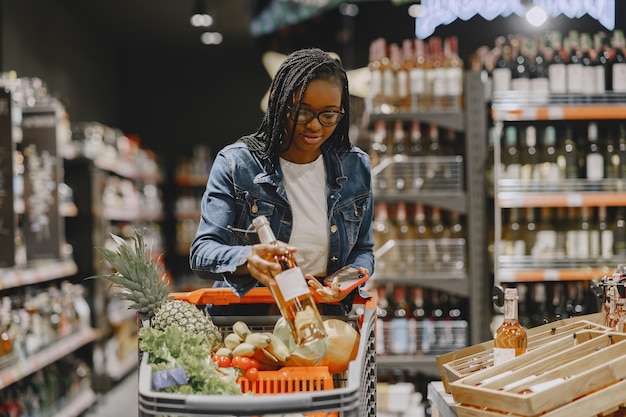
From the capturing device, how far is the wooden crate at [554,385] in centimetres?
127

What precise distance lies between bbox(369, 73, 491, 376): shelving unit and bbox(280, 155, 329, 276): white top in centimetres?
233

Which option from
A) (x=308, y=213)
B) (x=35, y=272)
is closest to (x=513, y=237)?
(x=35, y=272)

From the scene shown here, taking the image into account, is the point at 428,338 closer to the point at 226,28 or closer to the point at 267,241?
the point at 267,241

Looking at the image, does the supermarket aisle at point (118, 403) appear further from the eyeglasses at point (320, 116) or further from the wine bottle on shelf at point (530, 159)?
the eyeglasses at point (320, 116)

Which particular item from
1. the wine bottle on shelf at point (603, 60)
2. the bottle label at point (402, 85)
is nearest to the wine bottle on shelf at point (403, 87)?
the bottle label at point (402, 85)

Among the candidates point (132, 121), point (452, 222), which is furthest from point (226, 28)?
point (452, 222)

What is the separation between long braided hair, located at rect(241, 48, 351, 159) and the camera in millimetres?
1598

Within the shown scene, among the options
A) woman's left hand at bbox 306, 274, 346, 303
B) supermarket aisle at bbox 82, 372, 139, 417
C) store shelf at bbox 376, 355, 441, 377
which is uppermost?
woman's left hand at bbox 306, 274, 346, 303

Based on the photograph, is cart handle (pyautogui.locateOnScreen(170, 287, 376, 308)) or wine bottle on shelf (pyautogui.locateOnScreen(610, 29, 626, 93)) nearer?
cart handle (pyautogui.locateOnScreen(170, 287, 376, 308))

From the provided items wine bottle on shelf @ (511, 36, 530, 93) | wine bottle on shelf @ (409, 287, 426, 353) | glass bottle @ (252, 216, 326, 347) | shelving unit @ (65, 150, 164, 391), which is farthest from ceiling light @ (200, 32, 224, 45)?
glass bottle @ (252, 216, 326, 347)

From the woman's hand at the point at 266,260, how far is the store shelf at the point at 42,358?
2646 millimetres

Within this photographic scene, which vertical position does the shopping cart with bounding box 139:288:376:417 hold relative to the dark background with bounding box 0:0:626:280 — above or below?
below

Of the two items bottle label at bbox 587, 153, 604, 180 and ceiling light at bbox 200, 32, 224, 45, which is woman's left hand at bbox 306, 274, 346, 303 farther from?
ceiling light at bbox 200, 32, 224, 45

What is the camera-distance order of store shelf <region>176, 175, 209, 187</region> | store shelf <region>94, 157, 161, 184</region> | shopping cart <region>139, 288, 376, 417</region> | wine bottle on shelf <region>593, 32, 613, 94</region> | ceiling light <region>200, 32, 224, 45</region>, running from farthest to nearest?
store shelf <region>176, 175, 209, 187</region> < ceiling light <region>200, 32, 224, 45</region> < store shelf <region>94, 157, 161, 184</region> < wine bottle on shelf <region>593, 32, 613, 94</region> < shopping cart <region>139, 288, 376, 417</region>
